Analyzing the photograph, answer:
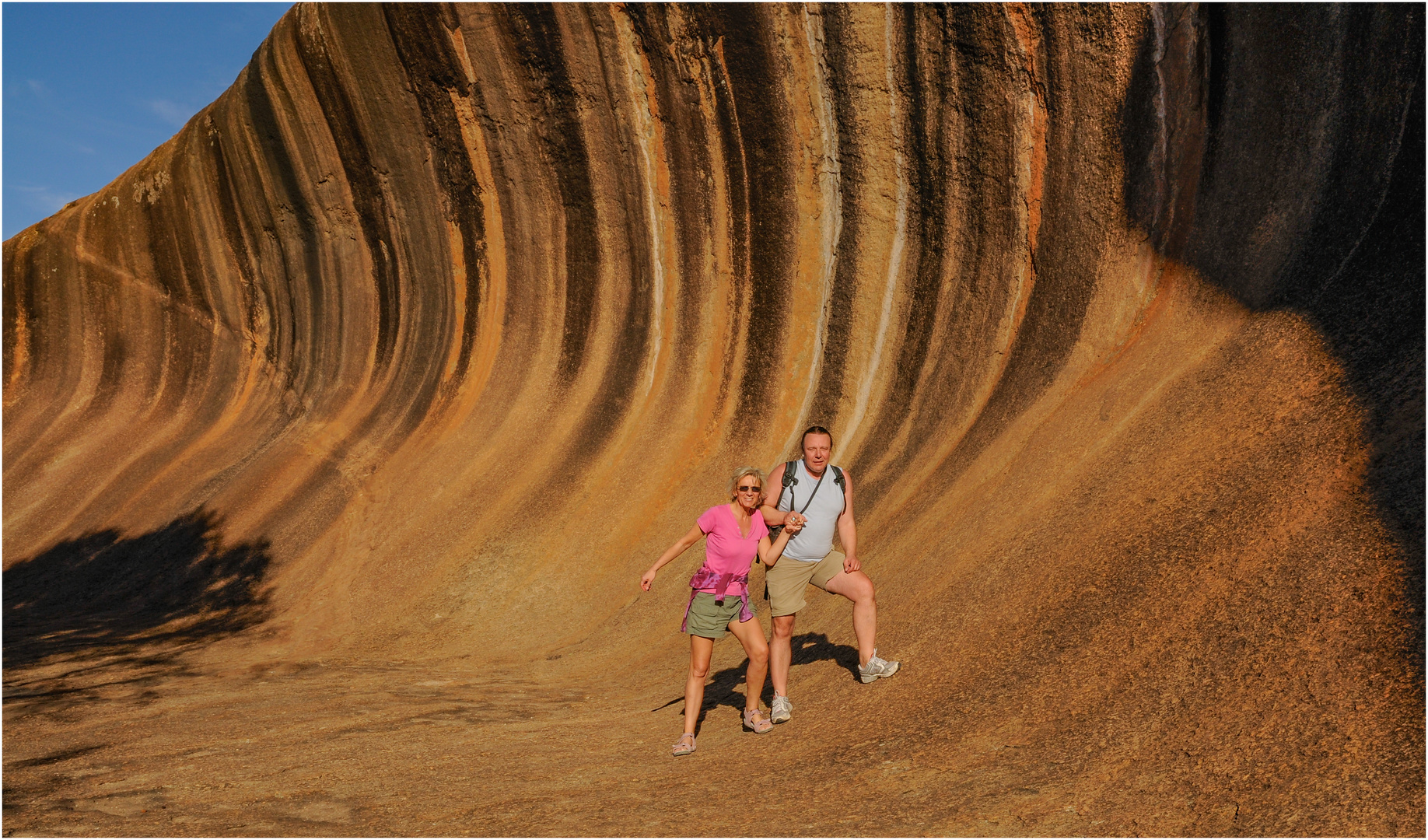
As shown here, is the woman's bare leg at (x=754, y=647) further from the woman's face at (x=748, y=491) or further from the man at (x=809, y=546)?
the woman's face at (x=748, y=491)

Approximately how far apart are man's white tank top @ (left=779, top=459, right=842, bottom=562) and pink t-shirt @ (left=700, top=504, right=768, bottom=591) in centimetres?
30

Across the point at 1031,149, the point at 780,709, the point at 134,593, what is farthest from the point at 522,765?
the point at 134,593

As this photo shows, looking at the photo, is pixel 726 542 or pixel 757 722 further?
pixel 757 722

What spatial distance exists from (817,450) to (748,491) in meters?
0.46

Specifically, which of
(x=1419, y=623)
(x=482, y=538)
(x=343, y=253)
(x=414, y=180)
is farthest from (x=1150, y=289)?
(x=343, y=253)

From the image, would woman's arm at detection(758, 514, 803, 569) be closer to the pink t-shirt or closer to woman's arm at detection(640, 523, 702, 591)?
the pink t-shirt

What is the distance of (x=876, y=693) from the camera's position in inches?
210

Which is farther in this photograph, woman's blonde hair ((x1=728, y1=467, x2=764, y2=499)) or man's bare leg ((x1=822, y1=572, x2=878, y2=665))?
man's bare leg ((x1=822, y1=572, x2=878, y2=665))

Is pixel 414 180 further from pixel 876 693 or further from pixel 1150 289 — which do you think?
pixel 876 693

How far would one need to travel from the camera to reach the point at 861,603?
17.4 ft

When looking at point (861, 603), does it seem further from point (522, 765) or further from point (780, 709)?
point (522, 765)

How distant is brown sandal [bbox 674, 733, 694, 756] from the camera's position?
4.94m

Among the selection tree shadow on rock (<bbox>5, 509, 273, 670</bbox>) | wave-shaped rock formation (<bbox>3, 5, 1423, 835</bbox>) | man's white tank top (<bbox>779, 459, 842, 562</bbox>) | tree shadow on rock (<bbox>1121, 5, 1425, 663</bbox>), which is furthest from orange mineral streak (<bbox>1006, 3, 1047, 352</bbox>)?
tree shadow on rock (<bbox>5, 509, 273, 670</bbox>)

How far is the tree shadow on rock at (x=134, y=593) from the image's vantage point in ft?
34.0
